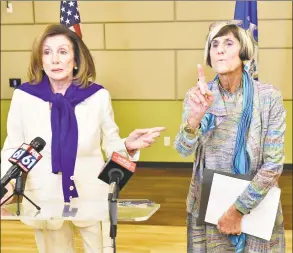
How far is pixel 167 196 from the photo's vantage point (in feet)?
14.7

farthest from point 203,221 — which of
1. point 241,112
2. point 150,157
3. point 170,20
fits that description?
point 170,20

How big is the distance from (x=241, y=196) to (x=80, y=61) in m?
0.78

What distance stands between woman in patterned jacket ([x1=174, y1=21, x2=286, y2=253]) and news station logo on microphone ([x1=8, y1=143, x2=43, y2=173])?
516 millimetres

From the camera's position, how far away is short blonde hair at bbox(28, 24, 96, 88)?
173 cm

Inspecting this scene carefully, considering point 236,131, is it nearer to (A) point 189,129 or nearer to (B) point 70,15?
(A) point 189,129

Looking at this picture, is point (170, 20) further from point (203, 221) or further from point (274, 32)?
point (203, 221)

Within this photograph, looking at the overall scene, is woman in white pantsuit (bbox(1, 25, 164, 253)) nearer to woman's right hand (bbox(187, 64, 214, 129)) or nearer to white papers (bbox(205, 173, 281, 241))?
woman's right hand (bbox(187, 64, 214, 129))

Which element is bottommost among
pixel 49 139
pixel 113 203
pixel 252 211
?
pixel 252 211

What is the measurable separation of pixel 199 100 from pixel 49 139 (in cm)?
60

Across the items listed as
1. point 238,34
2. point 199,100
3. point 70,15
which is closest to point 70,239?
point 199,100

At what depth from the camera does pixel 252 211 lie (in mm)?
1710

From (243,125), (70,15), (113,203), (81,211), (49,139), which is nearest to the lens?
(113,203)

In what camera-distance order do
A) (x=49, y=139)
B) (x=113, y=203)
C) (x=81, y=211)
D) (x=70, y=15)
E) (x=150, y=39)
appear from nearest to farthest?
1. (x=113, y=203)
2. (x=81, y=211)
3. (x=49, y=139)
4. (x=70, y=15)
5. (x=150, y=39)

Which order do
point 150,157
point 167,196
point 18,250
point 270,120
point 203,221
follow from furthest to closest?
point 150,157 → point 167,196 → point 18,250 → point 203,221 → point 270,120
